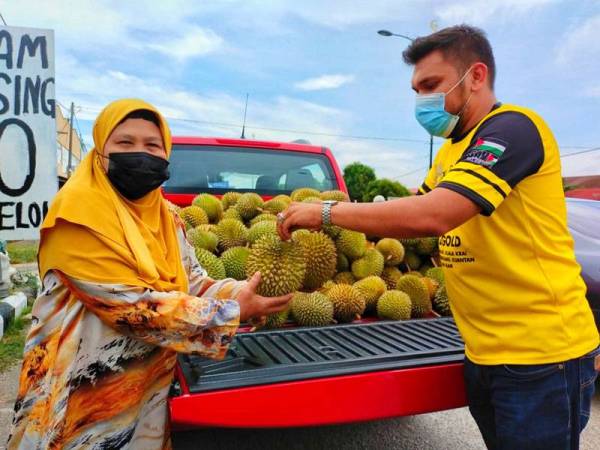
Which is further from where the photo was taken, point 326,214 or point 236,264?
point 236,264

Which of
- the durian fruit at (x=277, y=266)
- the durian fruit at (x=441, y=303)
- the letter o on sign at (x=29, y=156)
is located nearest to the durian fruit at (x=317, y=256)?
the durian fruit at (x=277, y=266)

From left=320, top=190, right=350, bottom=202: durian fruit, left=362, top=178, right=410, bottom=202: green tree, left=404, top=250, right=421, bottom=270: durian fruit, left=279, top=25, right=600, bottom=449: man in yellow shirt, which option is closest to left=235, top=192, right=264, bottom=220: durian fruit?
left=320, top=190, right=350, bottom=202: durian fruit

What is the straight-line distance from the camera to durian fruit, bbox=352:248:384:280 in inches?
116

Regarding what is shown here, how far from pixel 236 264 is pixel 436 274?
1.34 metres

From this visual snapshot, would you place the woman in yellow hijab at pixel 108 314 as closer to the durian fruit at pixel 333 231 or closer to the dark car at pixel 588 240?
the durian fruit at pixel 333 231

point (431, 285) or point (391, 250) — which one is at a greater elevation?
point (391, 250)

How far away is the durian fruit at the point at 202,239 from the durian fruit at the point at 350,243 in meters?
0.74

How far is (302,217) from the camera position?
1842mm

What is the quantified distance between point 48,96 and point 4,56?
0.48 m

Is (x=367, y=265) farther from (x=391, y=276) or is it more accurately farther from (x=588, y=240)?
(x=588, y=240)

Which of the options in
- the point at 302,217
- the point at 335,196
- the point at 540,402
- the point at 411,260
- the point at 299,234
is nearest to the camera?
the point at 540,402

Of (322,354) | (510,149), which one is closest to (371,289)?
(322,354)

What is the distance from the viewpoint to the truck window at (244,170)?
4215mm

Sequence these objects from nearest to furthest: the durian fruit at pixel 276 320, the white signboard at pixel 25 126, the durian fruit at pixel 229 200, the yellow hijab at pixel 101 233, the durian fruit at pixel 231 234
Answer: the yellow hijab at pixel 101 233, the durian fruit at pixel 276 320, the durian fruit at pixel 231 234, the durian fruit at pixel 229 200, the white signboard at pixel 25 126
